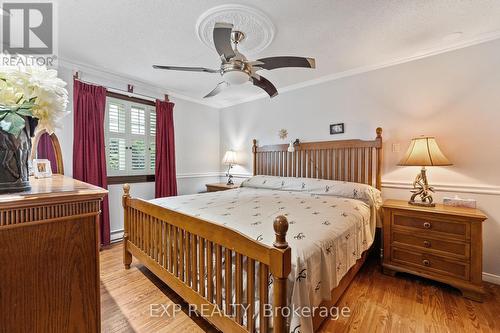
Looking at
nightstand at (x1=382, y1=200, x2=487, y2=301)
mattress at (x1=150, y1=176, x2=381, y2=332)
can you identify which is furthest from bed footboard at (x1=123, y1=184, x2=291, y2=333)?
nightstand at (x1=382, y1=200, x2=487, y2=301)

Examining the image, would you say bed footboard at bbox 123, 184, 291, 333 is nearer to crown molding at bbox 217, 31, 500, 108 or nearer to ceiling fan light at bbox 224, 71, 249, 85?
ceiling fan light at bbox 224, 71, 249, 85

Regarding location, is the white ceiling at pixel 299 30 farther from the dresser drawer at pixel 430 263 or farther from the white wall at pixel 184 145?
the dresser drawer at pixel 430 263

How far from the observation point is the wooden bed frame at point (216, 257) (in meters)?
1.04

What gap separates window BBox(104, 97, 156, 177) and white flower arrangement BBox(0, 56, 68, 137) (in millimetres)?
2765

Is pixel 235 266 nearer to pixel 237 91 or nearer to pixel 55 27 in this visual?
pixel 55 27

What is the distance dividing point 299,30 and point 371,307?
248 centimetres

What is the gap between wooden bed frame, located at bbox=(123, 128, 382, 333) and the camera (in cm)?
104

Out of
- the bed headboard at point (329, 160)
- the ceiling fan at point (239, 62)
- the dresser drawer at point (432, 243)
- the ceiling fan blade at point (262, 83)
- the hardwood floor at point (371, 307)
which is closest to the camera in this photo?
the hardwood floor at point (371, 307)

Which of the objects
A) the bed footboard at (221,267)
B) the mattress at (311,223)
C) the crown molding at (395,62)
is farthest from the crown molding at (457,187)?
the bed footboard at (221,267)

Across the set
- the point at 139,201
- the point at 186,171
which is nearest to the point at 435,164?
the point at 139,201

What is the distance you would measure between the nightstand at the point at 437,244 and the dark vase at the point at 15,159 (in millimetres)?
2671

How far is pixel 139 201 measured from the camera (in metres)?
2.08

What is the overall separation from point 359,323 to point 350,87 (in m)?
2.69

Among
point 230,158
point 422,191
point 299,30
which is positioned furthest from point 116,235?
point 422,191
